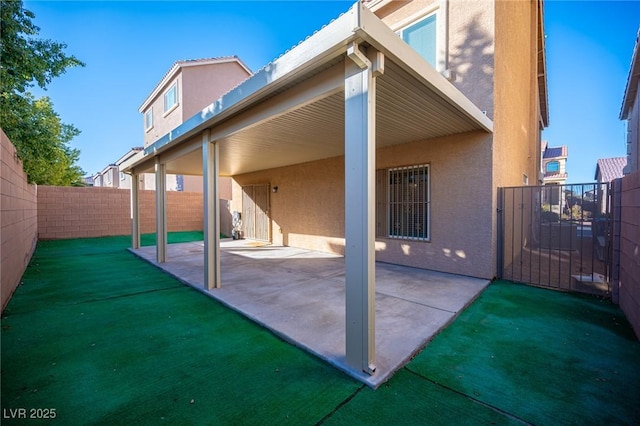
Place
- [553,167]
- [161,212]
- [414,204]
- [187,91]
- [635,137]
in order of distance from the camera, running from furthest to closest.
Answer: [553,167], [187,91], [635,137], [161,212], [414,204]

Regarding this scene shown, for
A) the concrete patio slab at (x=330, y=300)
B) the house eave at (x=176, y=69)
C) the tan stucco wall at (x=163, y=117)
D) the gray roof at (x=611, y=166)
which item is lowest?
the concrete patio slab at (x=330, y=300)

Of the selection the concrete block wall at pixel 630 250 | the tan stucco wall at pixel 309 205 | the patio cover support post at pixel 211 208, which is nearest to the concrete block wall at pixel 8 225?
the patio cover support post at pixel 211 208

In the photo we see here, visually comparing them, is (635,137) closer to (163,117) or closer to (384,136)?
(384,136)

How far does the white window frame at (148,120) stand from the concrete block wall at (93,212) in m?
7.79

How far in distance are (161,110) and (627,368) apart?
848 inches

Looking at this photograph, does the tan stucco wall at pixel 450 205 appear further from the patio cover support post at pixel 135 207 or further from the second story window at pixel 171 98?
the second story window at pixel 171 98

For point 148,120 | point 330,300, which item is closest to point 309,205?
point 330,300

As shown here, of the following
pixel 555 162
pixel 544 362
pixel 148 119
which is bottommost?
pixel 544 362

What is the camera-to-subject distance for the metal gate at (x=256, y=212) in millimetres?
11430

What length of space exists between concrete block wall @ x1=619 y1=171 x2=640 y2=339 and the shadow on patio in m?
0.24

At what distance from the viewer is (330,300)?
4.44m

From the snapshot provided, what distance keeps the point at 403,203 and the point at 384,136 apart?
68.8 inches

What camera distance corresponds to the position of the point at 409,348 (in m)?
2.91

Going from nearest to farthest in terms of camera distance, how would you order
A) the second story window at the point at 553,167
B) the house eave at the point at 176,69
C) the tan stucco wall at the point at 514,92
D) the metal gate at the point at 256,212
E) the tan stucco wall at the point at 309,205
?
the tan stucco wall at the point at 514,92
the tan stucco wall at the point at 309,205
the metal gate at the point at 256,212
the house eave at the point at 176,69
the second story window at the point at 553,167
